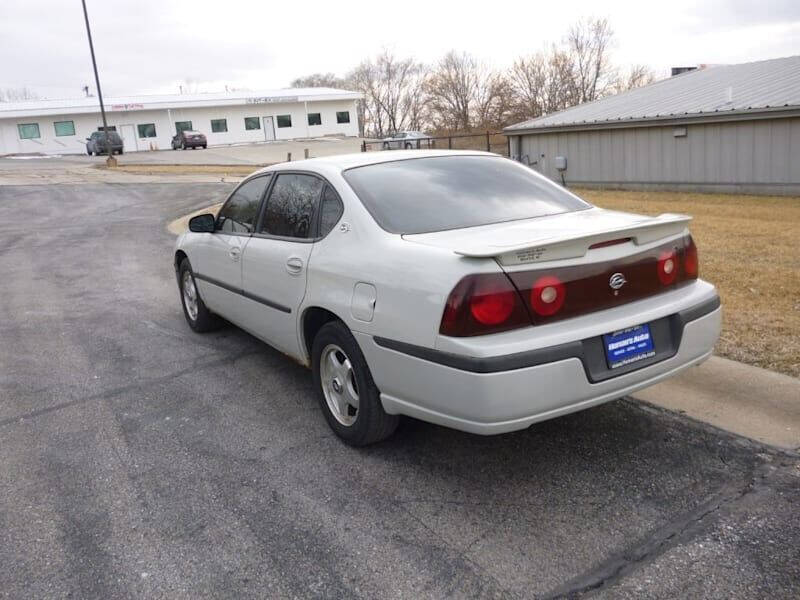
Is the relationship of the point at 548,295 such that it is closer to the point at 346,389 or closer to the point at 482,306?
the point at 482,306

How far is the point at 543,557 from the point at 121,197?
20.5m

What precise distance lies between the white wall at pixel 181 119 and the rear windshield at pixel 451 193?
52.0m

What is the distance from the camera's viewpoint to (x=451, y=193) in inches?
156

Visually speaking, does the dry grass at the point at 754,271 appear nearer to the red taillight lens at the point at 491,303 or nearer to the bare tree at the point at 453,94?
the red taillight lens at the point at 491,303

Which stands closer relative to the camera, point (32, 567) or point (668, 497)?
point (32, 567)

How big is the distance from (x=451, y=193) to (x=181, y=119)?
53.2 m

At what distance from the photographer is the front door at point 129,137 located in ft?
168

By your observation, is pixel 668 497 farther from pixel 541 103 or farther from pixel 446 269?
pixel 541 103

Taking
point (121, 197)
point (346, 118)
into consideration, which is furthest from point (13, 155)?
point (121, 197)

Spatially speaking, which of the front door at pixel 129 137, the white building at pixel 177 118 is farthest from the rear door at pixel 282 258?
the front door at pixel 129 137

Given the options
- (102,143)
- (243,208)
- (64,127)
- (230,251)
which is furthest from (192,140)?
(230,251)

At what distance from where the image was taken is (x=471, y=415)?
9.74ft

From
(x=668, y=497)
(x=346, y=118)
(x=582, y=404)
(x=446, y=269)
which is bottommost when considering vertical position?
(x=668, y=497)

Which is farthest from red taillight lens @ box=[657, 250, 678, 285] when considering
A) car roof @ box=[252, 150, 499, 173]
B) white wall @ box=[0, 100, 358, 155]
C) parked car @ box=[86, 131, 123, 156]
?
white wall @ box=[0, 100, 358, 155]
